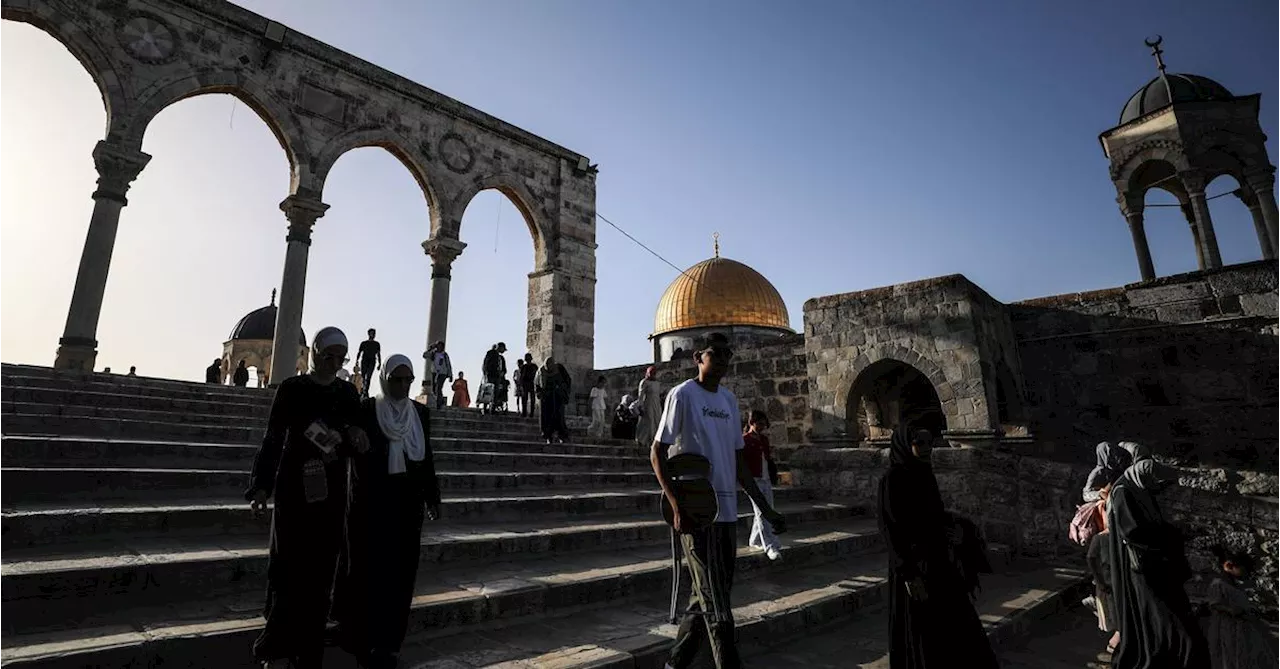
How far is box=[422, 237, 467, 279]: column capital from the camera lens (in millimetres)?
14406

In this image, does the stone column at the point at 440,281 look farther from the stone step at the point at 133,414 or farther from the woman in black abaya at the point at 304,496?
the woman in black abaya at the point at 304,496

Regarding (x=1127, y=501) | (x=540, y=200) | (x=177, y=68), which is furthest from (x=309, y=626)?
(x=540, y=200)

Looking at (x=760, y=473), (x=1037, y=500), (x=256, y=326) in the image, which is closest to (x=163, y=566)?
(x=760, y=473)

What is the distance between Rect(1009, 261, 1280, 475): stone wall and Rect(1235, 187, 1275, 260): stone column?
7643 mm

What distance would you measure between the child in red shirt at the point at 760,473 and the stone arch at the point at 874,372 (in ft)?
11.9

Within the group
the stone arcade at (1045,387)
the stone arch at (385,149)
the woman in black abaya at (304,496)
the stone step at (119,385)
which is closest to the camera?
the woman in black abaya at (304,496)

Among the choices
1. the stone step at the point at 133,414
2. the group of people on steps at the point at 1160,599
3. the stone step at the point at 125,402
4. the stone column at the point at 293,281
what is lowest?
the group of people on steps at the point at 1160,599

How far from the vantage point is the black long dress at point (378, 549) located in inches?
109

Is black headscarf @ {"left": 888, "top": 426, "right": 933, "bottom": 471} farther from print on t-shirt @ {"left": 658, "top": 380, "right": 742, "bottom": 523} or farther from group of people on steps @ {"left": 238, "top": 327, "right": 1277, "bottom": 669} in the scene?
print on t-shirt @ {"left": 658, "top": 380, "right": 742, "bottom": 523}

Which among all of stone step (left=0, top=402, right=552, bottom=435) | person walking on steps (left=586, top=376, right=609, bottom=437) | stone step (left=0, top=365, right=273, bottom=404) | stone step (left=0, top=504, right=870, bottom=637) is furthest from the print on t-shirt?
person walking on steps (left=586, top=376, right=609, bottom=437)

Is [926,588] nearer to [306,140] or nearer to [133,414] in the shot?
[133,414]

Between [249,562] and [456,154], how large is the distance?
13.4 m

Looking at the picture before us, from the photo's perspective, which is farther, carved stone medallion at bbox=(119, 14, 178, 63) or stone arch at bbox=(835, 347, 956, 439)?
carved stone medallion at bbox=(119, 14, 178, 63)

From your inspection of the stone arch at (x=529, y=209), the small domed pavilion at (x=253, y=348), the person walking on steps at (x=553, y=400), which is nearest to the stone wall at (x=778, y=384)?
the person walking on steps at (x=553, y=400)
